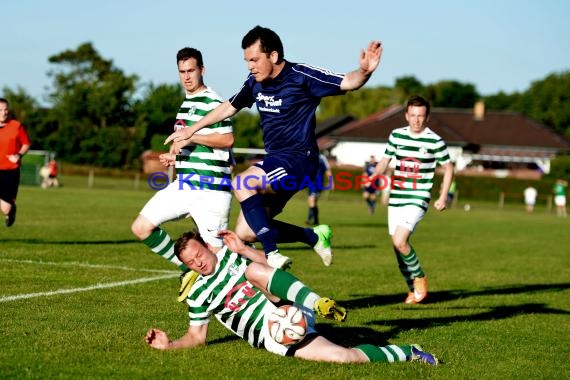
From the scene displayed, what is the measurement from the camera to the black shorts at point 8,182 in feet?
45.8

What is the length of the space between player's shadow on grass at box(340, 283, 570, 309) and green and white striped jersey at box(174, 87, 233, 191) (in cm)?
242

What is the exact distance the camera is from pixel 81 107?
6325 centimetres

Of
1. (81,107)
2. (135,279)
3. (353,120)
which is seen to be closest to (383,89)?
(353,120)

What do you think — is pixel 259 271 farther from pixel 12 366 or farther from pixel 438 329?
pixel 438 329

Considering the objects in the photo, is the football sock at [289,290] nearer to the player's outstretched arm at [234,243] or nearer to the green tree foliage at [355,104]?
the player's outstretched arm at [234,243]

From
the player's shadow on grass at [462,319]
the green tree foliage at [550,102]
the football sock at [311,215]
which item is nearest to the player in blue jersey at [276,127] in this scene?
the player's shadow on grass at [462,319]

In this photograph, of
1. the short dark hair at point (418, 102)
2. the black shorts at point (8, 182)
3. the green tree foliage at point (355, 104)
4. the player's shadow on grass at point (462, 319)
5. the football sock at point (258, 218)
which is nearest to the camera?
the football sock at point (258, 218)

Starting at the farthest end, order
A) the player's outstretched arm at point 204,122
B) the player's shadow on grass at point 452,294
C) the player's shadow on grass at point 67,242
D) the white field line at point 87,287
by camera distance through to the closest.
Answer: the player's shadow on grass at point 67,242 < the player's shadow on grass at point 452,294 < the white field line at point 87,287 < the player's outstretched arm at point 204,122

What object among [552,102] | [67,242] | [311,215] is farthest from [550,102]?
[67,242]

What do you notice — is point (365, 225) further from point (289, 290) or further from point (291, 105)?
point (289, 290)

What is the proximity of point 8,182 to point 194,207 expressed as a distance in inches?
256

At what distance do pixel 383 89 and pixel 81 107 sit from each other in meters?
71.1

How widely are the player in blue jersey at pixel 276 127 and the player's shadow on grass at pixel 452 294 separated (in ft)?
8.60

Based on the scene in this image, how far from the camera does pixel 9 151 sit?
13.9 meters
